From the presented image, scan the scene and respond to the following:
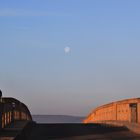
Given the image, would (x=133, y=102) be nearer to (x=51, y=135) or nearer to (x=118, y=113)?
(x=118, y=113)

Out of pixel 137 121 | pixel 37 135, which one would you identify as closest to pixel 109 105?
pixel 137 121

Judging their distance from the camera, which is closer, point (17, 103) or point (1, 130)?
point (1, 130)

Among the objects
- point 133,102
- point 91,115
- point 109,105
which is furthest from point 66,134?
point 91,115

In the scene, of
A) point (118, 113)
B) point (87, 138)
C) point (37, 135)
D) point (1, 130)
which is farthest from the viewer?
point (118, 113)

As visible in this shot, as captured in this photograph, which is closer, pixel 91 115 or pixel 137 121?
pixel 137 121

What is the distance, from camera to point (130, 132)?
21.7m

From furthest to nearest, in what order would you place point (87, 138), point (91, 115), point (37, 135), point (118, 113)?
point (91, 115)
point (118, 113)
point (37, 135)
point (87, 138)

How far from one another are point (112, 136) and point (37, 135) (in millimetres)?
2887

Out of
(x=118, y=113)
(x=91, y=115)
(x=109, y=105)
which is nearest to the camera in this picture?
(x=118, y=113)

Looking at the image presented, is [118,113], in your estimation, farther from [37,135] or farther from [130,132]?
[37,135]

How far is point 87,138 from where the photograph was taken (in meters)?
18.7

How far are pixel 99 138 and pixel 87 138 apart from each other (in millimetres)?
426

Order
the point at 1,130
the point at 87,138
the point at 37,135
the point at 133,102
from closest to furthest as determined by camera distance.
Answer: the point at 1,130, the point at 87,138, the point at 37,135, the point at 133,102

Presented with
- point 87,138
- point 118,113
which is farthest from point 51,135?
point 118,113
